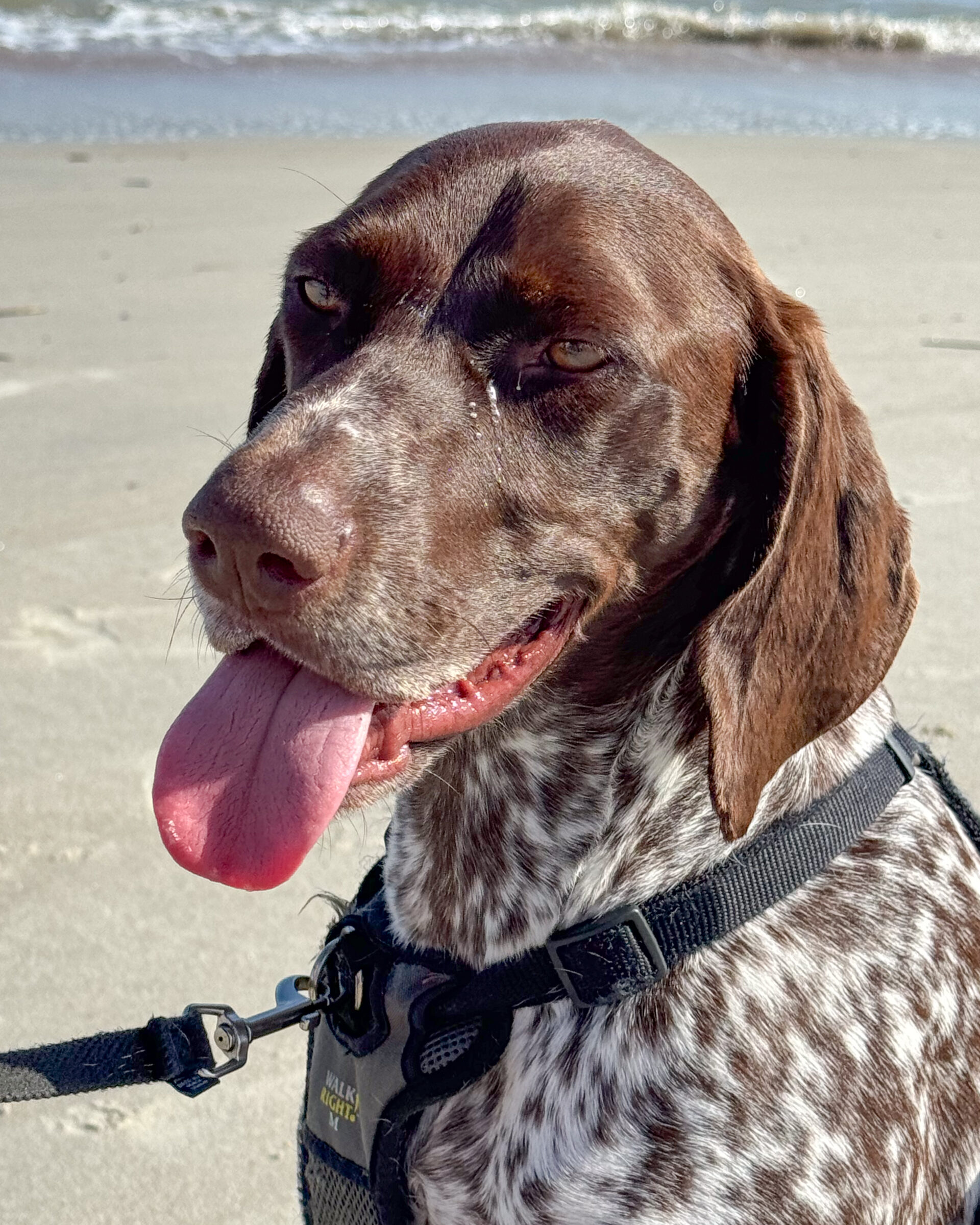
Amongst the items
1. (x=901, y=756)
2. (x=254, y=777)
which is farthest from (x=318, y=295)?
(x=901, y=756)

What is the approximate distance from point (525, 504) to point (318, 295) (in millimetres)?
512

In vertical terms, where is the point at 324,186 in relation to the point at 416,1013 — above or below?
above

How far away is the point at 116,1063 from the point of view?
226 centimetres

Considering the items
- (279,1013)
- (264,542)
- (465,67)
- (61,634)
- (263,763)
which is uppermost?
(264,542)

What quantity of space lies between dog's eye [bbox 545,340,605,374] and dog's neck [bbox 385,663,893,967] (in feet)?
1.65

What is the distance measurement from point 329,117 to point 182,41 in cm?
419

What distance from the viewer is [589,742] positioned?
8.07 feet

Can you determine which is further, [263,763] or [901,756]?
[901,756]

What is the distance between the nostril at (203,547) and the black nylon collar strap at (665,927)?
768 mm

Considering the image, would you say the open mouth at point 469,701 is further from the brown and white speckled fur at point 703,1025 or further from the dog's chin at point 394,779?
the brown and white speckled fur at point 703,1025

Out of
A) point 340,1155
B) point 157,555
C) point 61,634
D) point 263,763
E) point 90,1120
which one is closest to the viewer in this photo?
point 263,763

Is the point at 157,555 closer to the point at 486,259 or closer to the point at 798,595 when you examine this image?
the point at 486,259

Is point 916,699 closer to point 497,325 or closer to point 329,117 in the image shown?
point 497,325

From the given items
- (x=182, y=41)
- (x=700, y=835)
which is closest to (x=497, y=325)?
(x=700, y=835)
